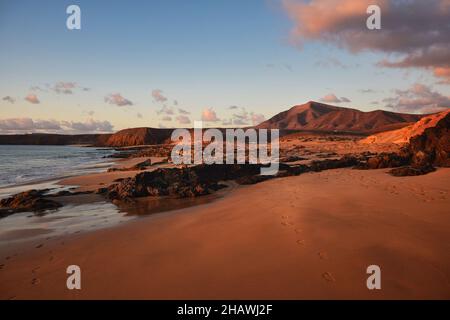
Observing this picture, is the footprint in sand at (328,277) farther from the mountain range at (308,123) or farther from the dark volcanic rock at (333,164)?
the mountain range at (308,123)

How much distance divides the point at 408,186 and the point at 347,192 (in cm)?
193

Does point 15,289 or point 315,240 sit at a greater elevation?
point 315,240

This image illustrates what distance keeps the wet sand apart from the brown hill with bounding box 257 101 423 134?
64.9 m

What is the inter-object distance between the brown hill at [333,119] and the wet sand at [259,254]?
64912mm

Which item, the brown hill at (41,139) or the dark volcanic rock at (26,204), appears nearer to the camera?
the dark volcanic rock at (26,204)

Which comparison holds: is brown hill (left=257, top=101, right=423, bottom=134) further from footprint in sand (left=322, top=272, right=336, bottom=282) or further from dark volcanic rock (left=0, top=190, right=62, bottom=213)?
footprint in sand (left=322, top=272, right=336, bottom=282)

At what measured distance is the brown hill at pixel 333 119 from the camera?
82938 mm

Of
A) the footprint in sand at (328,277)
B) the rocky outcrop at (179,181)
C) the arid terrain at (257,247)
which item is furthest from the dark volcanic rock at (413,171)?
the footprint in sand at (328,277)

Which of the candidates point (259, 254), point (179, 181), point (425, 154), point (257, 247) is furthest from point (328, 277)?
point (425, 154)

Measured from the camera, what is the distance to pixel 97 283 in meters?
4.72

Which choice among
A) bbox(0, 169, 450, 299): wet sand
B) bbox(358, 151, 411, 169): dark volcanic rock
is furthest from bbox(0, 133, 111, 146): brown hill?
bbox(0, 169, 450, 299): wet sand
